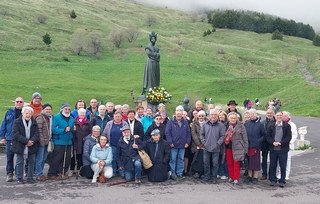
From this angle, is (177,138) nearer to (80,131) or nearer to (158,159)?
(158,159)

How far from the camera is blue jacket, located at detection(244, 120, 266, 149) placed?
12.4 meters

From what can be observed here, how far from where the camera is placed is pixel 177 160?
12.8 m

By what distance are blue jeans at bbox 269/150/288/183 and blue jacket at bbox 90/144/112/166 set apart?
426 cm

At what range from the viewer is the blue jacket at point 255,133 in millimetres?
12367

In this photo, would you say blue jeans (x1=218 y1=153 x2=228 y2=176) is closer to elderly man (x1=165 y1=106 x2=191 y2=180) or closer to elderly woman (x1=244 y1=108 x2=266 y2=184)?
elderly woman (x1=244 y1=108 x2=266 y2=184)

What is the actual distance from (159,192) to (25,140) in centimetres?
351

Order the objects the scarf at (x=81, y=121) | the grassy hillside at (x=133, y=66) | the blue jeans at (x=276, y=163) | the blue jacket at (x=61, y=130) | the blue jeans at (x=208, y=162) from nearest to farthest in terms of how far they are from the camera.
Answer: the blue jacket at (x=61, y=130) → the blue jeans at (x=276, y=163) → the blue jeans at (x=208, y=162) → the scarf at (x=81, y=121) → the grassy hillside at (x=133, y=66)

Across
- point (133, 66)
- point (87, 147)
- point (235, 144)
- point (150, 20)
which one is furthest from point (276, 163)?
point (150, 20)

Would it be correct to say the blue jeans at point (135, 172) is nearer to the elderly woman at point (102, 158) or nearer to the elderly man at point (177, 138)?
the elderly woman at point (102, 158)

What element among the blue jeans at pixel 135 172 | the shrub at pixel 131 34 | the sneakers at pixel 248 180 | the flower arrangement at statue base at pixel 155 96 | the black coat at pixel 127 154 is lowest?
the sneakers at pixel 248 180

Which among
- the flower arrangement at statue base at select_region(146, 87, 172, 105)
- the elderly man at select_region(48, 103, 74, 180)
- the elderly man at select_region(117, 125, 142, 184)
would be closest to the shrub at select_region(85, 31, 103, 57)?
the flower arrangement at statue base at select_region(146, 87, 172, 105)

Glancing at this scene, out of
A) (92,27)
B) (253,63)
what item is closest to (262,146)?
(253,63)

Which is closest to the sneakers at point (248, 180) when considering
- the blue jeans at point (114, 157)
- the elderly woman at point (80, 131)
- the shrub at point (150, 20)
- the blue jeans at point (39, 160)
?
the blue jeans at point (114, 157)

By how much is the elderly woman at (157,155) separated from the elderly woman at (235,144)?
5.40ft
